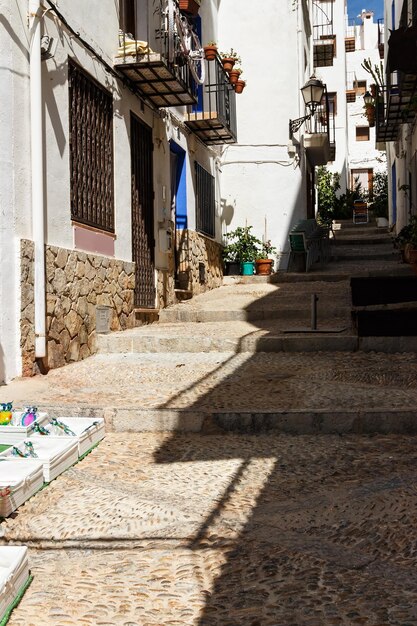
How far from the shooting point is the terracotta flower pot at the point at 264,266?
15.3m

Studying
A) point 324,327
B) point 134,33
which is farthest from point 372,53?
point 324,327

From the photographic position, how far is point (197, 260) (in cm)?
1317

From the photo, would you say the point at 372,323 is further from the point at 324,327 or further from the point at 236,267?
the point at 236,267

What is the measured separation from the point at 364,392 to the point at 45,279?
127 inches

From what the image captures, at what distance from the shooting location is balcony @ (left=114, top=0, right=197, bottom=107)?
8.80 metres

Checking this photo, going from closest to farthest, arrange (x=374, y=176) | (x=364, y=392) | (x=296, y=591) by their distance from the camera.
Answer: (x=296, y=591)
(x=364, y=392)
(x=374, y=176)

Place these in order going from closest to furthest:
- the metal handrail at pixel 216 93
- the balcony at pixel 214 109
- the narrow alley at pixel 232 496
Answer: the narrow alley at pixel 232 496
the balcony at pixel 214 109
the metal handrail at pixel 216 93

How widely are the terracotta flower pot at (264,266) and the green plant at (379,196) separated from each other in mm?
12999

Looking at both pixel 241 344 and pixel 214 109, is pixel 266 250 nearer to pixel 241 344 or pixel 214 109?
pixel 214 109

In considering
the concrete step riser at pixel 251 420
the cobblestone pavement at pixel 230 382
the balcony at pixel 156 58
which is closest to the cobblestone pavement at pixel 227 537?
the concrete step riser at pixel 251 420

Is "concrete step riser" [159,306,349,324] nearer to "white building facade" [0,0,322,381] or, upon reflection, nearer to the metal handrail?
"white building facade" [0,0,322,381]

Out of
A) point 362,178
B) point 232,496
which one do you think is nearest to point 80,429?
point 232,496

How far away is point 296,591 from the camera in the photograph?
96.7 inches

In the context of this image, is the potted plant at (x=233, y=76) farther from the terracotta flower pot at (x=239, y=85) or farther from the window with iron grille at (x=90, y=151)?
the window with iron grille at (x=90, y=151)
